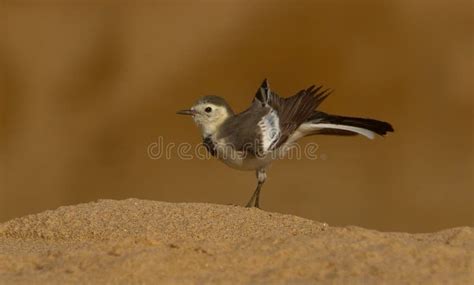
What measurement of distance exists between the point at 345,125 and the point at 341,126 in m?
0.04

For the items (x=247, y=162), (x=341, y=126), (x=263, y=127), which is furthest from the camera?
(x=341, y=126)

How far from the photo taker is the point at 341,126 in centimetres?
965

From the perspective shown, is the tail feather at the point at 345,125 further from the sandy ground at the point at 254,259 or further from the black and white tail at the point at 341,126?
the sandy ground at the point at 254,259

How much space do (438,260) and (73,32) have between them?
12960 mm

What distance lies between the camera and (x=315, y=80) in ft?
52.0

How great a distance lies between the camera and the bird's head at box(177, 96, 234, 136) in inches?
377

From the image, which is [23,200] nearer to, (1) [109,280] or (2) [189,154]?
(2) [189,154]

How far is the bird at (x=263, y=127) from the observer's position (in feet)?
30.0

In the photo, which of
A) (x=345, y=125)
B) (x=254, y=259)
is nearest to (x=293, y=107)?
(x=345, y=125)

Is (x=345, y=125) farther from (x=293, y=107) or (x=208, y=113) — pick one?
(x=208, y=113)

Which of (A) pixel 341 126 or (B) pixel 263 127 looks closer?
(B) pixel 263 127

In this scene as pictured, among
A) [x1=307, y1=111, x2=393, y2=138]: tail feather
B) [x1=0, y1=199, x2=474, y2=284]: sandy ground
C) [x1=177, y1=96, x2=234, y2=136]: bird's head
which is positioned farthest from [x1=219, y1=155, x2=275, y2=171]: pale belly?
[x1=0, y1=199, x2=474, y2=284]: sandy ground

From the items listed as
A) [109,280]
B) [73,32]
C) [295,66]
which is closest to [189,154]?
[295,66]

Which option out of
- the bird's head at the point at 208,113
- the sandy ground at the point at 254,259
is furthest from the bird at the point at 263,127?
the sandy ground at the point at 254,259
